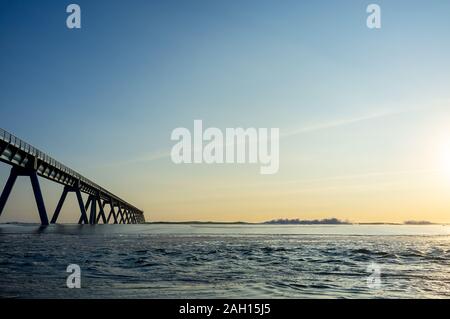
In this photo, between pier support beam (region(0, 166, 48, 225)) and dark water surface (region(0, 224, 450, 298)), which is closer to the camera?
dark water surface (region(0, 224, 450, 298))

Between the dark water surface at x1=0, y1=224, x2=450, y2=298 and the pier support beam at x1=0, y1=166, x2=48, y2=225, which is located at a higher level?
the pier support beam at x1=0, y1=166, x2=48, y2=225

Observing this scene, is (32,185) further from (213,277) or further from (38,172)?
(213,277)

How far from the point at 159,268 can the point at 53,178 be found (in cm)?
7313

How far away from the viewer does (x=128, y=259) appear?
910 inches

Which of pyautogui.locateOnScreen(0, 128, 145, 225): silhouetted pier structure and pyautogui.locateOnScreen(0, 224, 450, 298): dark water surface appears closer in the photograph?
pyautogui.locateOnScreen(0, 224, 450, 298): dark water surface

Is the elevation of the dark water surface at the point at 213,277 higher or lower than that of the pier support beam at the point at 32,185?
lower

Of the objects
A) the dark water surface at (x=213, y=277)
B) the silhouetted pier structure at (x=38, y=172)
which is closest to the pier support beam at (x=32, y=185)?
the silhouetted pier structure at (x=38, y=172)

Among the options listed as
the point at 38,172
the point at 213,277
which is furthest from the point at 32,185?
the point at 213,277

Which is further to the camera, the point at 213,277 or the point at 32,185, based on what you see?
the point at 32,185

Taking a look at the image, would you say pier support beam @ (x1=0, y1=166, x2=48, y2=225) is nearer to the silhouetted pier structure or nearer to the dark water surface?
the silhouetted pier structure

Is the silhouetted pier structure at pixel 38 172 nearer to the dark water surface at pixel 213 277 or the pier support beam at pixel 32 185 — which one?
the pier support beam at pixel 32 185

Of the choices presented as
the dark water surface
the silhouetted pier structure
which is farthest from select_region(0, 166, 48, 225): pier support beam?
the dark water surface
